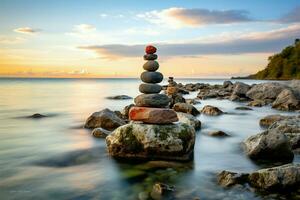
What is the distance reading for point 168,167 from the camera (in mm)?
12945

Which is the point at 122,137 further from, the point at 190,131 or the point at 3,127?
the point at 3,127

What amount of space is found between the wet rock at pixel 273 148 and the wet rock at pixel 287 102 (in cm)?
2183

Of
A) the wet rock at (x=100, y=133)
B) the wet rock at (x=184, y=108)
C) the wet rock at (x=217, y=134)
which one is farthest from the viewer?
the wet rock at (x=184, y=108)

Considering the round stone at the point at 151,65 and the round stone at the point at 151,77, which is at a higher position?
the round stone at the point at 151,65

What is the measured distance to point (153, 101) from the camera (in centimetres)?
A: 1528

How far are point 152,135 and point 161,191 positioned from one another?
4.15m

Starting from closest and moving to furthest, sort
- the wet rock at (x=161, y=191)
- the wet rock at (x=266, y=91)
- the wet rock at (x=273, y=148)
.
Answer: the wet rock at (x=161, y=191)
the wet rock at (x=273, y=148)
the wet rock at (x=266, y=91)

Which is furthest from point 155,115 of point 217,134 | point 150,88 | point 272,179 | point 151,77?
point 217,134

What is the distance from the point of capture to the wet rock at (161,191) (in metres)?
9.92

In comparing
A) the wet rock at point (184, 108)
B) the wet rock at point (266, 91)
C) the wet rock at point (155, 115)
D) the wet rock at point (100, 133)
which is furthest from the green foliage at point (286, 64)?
the wet rock at point (155, 115)

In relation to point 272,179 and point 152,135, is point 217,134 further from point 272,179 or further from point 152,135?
point 272,179

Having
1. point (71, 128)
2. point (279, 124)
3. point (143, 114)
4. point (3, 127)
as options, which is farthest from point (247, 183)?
point (3, 127)

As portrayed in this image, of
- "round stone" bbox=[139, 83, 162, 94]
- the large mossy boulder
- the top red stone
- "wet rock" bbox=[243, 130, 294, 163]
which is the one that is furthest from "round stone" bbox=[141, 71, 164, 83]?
"wet rock" bbox=[243, 130, 294, 163]

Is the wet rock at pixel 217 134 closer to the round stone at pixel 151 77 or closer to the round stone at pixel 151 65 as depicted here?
the round stone at pixel 151 77
